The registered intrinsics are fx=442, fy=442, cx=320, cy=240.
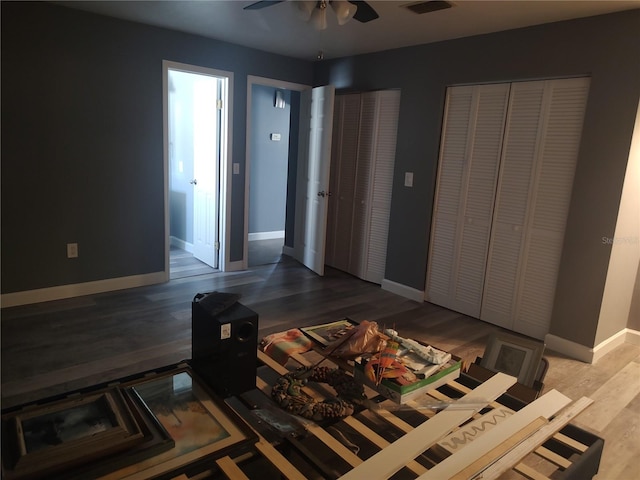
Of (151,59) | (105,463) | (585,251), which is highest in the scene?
(151,59)

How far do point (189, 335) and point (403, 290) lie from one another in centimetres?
218

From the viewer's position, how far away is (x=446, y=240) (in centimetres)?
413

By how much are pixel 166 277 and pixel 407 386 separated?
11.7ft

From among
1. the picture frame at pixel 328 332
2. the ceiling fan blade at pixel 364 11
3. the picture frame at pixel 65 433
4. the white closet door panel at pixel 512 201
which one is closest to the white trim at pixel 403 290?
the white closet door panel at pixel 512 201

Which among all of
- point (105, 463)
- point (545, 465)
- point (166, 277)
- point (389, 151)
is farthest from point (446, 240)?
point (105, 463)

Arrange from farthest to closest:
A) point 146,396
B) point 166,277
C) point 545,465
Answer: point 166,277 → point 545,465 → point 146,396

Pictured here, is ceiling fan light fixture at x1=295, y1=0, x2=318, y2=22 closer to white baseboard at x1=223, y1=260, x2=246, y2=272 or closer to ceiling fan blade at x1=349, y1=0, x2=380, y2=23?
ceiling fan blade at x1=349, y1=0, x2=380, y2=23

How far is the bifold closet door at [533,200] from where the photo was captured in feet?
10.8

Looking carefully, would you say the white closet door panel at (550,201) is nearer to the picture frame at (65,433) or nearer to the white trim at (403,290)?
the white trim at (403,290)

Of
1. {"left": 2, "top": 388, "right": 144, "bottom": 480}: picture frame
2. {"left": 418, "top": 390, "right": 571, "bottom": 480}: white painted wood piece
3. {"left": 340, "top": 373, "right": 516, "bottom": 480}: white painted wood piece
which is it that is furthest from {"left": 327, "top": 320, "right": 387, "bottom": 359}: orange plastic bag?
{"left": 2, "top": 388, "right": 144, "bottom": 480}: picture frame

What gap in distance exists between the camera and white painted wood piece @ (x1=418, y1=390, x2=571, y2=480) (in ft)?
3.77

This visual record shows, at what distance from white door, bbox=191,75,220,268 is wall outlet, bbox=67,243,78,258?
4.77 feet

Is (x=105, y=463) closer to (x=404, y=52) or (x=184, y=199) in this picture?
(x=404, y=52)

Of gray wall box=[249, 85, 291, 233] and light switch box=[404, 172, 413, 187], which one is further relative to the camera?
gray wall box=[249, 85, 291, 233]
